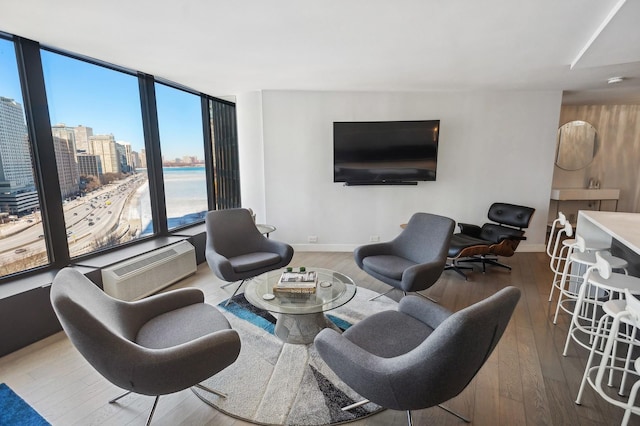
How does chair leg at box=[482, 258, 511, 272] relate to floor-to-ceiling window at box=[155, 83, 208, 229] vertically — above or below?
below

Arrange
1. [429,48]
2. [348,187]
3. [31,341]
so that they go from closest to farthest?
[31,341]
[429,48]
[348,187]

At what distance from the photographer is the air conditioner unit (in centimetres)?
310

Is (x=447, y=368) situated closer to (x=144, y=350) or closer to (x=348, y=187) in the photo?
(x=144, y=350)

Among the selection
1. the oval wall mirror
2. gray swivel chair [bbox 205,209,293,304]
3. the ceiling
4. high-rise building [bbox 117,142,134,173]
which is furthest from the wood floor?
the oval wall mirror

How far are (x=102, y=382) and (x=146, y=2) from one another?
8.27 ft

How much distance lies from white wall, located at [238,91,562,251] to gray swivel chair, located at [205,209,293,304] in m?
1.32

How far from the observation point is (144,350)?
1.61 metres

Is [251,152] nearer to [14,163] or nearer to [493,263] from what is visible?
[14,163]

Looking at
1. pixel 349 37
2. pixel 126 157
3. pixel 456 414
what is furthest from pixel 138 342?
pixel 349 37

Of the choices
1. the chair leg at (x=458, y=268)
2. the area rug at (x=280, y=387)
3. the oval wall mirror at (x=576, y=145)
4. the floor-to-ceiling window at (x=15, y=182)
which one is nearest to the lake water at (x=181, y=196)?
the floor-to-ceiling window at (x=15, y=182)

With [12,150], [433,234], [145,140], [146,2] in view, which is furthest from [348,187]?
[12,150]

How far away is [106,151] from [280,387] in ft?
10.1

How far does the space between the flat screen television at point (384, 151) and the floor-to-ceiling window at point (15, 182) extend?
3.43 m

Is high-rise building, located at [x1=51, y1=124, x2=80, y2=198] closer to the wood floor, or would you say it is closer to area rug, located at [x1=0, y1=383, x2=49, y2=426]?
the wood floor
